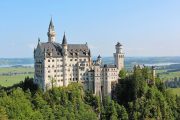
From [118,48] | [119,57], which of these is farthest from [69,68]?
[118,48]

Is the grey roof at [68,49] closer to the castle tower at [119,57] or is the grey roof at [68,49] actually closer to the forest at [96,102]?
the forest at [96,102]

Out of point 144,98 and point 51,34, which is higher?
point 51,34

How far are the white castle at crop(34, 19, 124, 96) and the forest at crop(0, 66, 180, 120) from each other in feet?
10.2

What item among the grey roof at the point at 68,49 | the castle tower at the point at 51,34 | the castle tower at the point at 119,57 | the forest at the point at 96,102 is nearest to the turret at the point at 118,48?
the castle tower at the point at 119,57

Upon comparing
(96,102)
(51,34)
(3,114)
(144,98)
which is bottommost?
(3,114)

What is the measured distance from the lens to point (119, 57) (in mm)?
140125

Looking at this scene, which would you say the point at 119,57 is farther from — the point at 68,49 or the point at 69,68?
the point at 69,68

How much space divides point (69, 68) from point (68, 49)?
7.63 m

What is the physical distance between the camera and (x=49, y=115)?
360ft

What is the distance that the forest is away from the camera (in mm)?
109750

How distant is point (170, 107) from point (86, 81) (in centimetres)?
3366

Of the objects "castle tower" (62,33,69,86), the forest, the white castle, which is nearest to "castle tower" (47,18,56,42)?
the white castle

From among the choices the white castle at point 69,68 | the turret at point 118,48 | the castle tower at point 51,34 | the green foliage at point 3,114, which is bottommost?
the green foliage at point 3,114

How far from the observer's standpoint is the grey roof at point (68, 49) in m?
125
